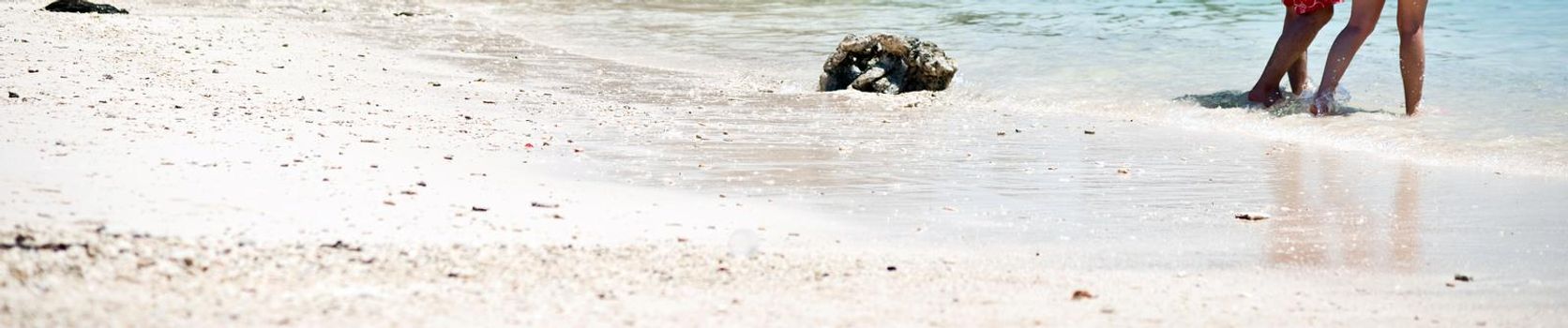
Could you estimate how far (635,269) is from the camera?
2.88m

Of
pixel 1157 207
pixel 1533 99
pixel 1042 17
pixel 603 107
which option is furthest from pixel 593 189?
pixel 1042 17

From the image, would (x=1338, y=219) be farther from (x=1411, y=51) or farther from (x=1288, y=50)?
(x=1288, y=50)

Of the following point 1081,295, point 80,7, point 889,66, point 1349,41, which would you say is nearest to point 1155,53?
point 889,66

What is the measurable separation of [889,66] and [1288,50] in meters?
1.83

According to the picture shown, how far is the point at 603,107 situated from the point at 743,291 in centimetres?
354

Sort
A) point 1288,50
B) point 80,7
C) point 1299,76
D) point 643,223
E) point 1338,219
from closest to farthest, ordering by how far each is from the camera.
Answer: point 643,223 → point 1338,219 → point 1288,50 → point 1299,76 → point 80,7

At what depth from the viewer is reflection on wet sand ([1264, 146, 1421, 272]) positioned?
130 inches

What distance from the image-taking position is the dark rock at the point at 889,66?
727cm

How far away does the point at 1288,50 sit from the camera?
6590 millimetres

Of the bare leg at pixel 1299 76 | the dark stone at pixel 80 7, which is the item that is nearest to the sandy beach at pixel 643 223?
the bare leg at pixel 1299 76

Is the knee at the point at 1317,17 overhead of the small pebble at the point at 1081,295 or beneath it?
overhead

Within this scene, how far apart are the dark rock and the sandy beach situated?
0.98 metres

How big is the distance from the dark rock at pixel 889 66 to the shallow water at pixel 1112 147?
0.16m

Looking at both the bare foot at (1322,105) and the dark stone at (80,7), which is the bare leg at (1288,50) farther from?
the dark stone at (80,7)
